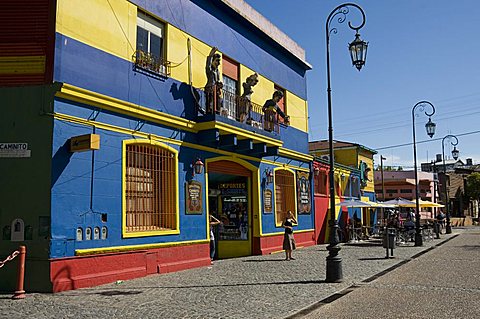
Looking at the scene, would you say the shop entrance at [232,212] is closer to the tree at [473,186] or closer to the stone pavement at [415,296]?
the stone pavement at [415,296]

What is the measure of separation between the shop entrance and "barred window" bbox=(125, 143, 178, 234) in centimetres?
448

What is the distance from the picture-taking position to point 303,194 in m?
21.8

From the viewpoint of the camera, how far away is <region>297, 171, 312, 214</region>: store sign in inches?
839

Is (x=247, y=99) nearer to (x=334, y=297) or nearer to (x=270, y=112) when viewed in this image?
(x=270, y=112)

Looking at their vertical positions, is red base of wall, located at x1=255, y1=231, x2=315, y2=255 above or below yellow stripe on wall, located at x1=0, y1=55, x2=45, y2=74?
below

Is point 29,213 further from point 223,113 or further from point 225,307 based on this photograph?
point 223,113

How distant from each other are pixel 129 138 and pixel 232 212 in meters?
6.96

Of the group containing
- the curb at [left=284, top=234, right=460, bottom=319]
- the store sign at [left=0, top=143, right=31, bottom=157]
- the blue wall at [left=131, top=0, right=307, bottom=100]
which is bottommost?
the curb at [left=284, top=234, right=460, bottom=319]

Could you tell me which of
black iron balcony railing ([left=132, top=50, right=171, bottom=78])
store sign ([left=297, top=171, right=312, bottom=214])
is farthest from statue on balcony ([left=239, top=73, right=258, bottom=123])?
store sign ([left=297, top=171, right=312, bottom=214])

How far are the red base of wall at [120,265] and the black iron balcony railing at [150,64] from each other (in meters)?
4.67

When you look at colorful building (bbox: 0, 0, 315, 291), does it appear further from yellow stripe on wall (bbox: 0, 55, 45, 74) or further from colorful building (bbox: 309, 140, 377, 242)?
colorful building (bbox: 309, 140, 377, 242)

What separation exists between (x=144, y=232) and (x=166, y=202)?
129 cm

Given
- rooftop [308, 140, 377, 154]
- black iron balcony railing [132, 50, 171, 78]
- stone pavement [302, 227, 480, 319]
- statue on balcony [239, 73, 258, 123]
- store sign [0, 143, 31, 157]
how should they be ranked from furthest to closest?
rooftop [308, 140, 377, 154] < statue on balcony [239, 73, 258, 123] < black iron balcony railing [132, 50, 171, 78] < store sign [0, 143, 31, 157] < stone pavement [302, 227, 480, 319]

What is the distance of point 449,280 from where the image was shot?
11312 mm
